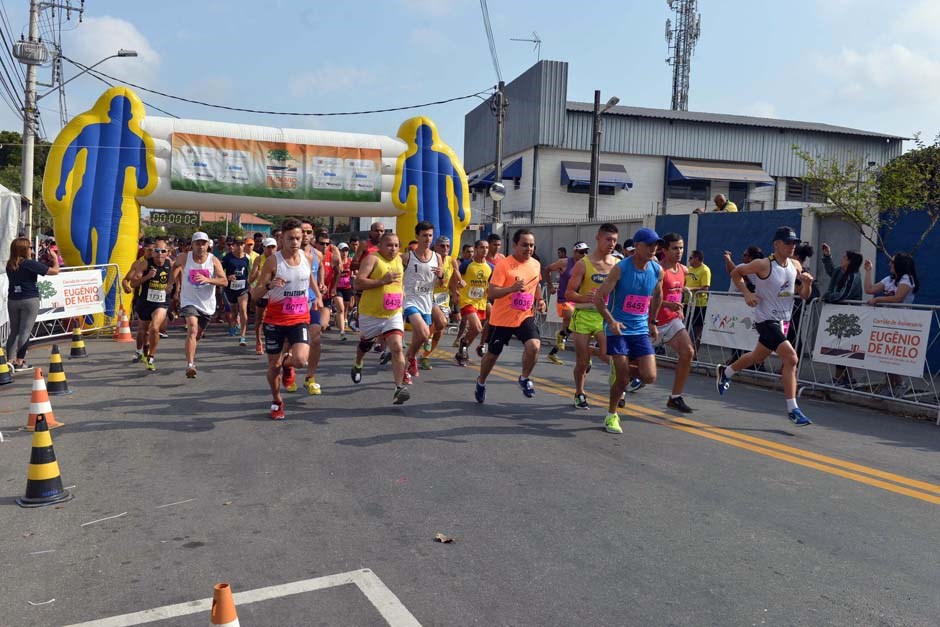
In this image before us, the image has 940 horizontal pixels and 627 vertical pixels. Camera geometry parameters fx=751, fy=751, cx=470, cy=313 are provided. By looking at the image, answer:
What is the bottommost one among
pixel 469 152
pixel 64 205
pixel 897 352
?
pixel 897 352

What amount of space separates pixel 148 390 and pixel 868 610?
7.98 m

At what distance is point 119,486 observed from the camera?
17.4 ft

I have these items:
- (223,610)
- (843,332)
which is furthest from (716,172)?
(223,610)

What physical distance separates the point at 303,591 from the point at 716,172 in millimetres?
36820

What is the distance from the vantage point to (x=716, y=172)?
122 ft

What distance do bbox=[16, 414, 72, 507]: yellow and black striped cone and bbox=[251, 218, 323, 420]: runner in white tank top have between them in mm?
2678

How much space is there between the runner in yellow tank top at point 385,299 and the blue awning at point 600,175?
91.5 ft

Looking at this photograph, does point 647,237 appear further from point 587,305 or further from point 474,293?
point 474,293

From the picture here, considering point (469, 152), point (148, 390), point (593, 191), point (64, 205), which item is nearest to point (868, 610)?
point (148, 390)

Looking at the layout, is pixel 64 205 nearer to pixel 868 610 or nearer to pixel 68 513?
pixel 68 513

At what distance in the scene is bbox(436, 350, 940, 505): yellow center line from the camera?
571 centimetres

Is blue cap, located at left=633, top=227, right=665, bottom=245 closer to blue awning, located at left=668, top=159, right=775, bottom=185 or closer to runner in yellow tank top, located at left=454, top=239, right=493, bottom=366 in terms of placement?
runner in yellow tank top, located at left=454, top=239, right=493, bottom=366

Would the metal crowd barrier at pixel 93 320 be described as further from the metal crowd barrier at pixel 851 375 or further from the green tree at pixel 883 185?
the green tree at pixel 883 185

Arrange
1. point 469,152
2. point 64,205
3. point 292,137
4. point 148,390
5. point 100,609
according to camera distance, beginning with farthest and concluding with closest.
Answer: point 469,152 < point 292,137 < point 64,205 < point 148,390 < point 100,609
